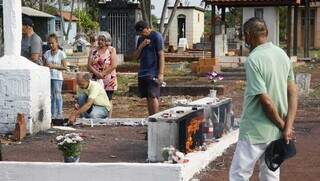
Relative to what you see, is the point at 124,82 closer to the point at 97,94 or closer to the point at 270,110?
the point at 97,94

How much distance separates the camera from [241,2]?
30.4m

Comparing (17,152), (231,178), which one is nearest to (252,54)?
(231,178)

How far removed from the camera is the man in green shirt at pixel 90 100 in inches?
402

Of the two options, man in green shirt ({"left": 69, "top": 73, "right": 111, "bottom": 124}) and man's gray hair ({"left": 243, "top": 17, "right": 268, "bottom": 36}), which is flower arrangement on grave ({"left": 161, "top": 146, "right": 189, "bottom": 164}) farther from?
man in green shirt ({"left": 69, "top": 73, "right": 111, "bottom": 124})


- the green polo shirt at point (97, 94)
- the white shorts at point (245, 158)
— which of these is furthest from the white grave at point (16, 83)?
the white shorts at point (245, 158)

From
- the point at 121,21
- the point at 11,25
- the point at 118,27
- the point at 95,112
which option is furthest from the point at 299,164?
the point at 118,27

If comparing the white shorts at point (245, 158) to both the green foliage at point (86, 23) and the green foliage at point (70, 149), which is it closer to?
the green foliage at point (70, 149)

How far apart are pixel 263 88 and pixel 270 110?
17cm

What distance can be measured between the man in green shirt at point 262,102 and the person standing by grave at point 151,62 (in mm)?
4142

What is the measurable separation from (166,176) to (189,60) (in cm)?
2649

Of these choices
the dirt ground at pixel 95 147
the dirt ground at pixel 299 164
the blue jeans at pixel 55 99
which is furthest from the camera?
the blue jeans at pixel 55 99

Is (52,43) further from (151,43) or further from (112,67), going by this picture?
(151,43)

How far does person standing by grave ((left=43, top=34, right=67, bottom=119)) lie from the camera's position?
11.1 meters

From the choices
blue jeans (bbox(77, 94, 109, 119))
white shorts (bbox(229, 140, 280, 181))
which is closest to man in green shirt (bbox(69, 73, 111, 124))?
blue jeans (bbox(77, 94, 109, 119))
